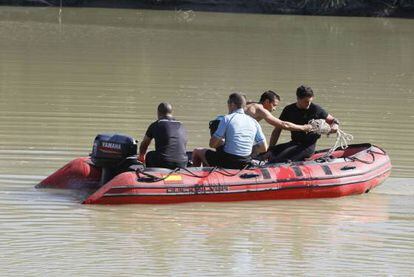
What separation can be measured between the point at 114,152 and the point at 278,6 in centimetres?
2252

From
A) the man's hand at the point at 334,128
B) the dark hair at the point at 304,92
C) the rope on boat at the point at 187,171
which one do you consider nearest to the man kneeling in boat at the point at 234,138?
the rope on boat at the point at 187,171

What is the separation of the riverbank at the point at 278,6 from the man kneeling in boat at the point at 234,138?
21.5 m

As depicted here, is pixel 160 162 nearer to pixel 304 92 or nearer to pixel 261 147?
pixel 261 147

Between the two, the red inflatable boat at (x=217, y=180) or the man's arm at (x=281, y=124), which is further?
the man's arm at (x=281, y=124)

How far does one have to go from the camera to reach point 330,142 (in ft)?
47.3

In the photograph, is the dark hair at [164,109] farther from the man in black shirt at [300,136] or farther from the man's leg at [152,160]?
the man in black shirt at [300,136]

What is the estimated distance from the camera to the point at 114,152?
36.9 ft

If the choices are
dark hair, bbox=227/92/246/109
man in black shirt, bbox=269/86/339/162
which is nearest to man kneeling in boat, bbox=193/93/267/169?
dark hair, bbox=227/92/246/109

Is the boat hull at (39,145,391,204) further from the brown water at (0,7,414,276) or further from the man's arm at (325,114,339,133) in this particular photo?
the man's arm at (325,114,339,133)

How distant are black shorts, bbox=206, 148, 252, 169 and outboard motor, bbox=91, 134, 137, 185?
0.84 metres

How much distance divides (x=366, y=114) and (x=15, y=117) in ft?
16.6

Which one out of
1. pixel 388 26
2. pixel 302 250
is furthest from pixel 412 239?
pixel 388 26

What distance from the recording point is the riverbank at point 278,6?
32.7 metres

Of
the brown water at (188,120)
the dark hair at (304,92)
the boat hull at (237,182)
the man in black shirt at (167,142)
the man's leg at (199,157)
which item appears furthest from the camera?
the dark hair at (304,92)
